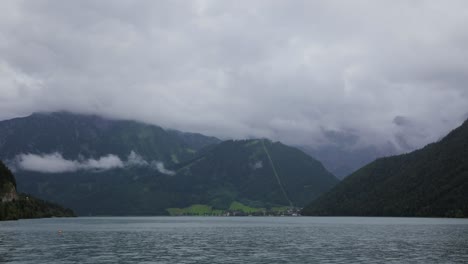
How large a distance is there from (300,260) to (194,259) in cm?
2068

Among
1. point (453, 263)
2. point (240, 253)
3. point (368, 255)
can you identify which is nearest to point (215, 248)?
point (240, 253)

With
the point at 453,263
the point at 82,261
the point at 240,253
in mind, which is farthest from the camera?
the point at 240,253

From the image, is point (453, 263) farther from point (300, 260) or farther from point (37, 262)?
point (37, 262)

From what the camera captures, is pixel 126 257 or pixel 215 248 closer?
pixel 126 257

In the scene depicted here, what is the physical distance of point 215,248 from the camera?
416 feet

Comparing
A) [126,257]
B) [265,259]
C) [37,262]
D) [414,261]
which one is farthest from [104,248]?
[414,261]

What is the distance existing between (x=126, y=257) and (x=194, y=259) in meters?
14.8

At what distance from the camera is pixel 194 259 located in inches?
3952

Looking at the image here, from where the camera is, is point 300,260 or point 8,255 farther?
point 8,255

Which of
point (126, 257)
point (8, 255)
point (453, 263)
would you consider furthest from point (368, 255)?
point (8, 255)

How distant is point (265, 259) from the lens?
101 meters

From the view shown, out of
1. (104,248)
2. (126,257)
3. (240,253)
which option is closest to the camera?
(126,257)

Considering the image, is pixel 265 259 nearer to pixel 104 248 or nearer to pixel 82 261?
pixel 82 261

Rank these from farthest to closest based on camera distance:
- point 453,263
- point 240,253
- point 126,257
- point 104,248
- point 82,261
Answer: point 104,248
point 240,253
point 126,257
point 82,261
point 453,263
